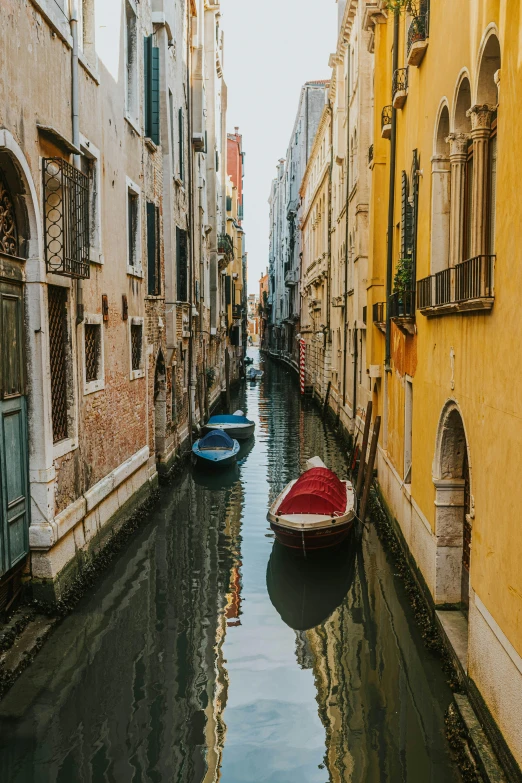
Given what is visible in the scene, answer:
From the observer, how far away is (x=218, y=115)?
33.5 metres

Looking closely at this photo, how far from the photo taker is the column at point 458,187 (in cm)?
759

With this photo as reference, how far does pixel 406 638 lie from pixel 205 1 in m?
24.4

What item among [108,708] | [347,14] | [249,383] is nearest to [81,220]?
[108,708]

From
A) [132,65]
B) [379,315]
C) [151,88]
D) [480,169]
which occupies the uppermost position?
[132,65]

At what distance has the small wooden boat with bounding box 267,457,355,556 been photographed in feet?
36.0

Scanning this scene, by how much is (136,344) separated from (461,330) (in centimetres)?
778

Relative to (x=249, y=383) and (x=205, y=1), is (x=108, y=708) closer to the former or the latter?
(x=205, y=1)

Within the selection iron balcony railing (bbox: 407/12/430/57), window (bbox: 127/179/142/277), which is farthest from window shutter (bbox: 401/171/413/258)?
window (bbox: 127/179/142/277)

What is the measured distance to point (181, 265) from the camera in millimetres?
17844

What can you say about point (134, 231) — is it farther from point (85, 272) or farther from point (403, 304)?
point (403, 304)

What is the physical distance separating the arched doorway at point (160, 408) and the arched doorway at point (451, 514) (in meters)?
8.87

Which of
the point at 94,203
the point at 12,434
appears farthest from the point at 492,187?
the point at 94,203

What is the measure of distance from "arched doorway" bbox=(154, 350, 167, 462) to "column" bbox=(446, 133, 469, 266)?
9.05 m

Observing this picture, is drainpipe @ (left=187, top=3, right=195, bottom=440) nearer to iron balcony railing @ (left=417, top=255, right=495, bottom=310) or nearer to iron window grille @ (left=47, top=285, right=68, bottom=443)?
iron window grille @ (left=47, top=285, right=68, bottom=443)
